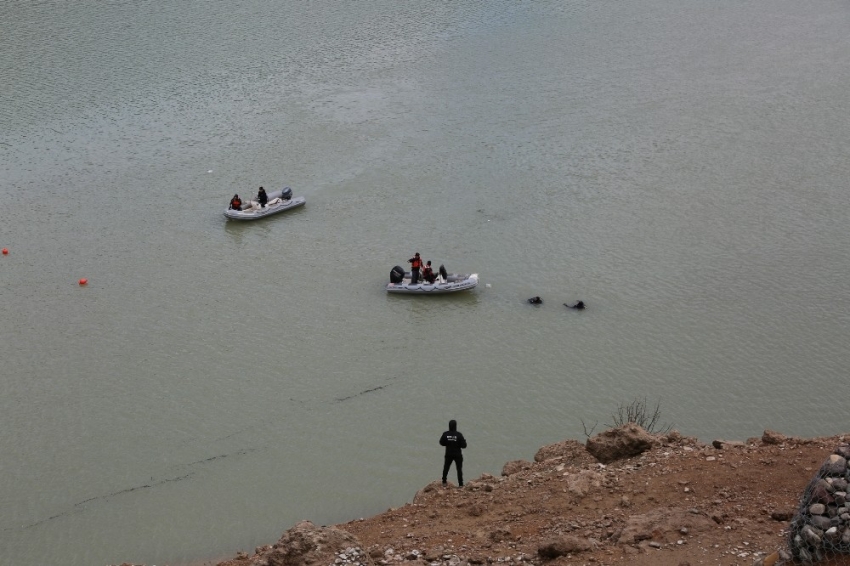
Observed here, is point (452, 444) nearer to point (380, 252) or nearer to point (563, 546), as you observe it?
point (563, 546)

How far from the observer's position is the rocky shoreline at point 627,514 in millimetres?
9055

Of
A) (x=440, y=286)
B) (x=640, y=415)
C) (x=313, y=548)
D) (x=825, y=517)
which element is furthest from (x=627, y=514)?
(x=440, y=286)

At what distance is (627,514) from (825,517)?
8.98ft

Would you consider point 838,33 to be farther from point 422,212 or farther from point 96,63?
point 96,63

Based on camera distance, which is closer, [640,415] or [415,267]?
[640,415]

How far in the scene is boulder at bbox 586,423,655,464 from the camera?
40.6ft

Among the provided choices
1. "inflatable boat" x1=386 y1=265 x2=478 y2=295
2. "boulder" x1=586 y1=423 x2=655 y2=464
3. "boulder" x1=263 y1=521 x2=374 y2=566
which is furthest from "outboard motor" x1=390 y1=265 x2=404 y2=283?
"boulder" x1=263 y1=521 x2=374 y2=566

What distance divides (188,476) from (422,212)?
1096cm

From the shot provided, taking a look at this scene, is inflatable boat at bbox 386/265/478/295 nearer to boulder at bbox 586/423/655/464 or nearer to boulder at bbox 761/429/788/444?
boulder at bbox 586/423/655/464

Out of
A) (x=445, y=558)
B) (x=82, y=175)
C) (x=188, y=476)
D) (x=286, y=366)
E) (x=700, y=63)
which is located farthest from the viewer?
(x=700, y=63)

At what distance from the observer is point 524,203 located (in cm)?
2545

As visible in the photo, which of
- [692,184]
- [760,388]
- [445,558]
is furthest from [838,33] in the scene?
[445,558]

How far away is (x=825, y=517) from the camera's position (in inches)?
328

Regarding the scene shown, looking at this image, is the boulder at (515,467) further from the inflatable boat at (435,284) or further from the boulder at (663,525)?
the inflatable boat at (435,284)
